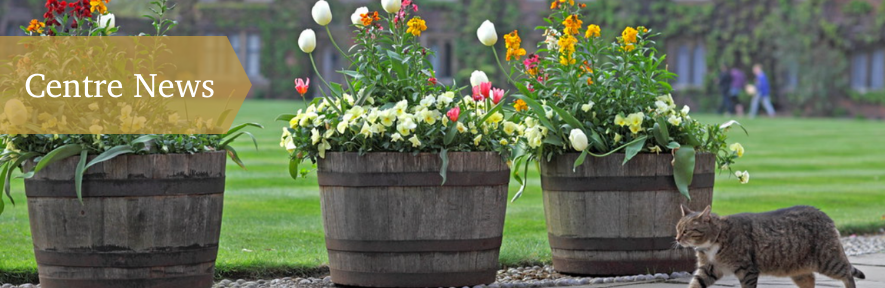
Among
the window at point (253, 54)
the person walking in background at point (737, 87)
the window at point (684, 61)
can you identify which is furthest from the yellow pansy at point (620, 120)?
the window at point (253, 54)

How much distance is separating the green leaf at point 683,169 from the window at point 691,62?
32.1m

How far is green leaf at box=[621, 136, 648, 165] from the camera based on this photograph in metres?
5.37

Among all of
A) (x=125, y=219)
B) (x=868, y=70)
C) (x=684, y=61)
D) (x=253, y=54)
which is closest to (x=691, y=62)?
(x=684, y=61)

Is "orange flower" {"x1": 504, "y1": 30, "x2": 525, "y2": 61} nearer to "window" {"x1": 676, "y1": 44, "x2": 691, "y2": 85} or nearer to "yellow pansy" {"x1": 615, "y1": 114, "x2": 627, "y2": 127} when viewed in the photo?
"yellow pansy" {"x1": 615, "y1": 114, "x2": 627, "y2": 127}

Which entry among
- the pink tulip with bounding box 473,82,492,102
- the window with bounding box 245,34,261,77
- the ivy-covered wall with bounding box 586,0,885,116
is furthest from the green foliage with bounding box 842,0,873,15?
the pink tulip with bounding box 473,82,492,102

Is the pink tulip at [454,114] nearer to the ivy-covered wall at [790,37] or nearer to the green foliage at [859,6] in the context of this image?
the ivy-covered wall at [790,37]

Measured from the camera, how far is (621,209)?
5516 mm

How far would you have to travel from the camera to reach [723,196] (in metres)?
10.6

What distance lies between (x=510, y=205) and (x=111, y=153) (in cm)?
539

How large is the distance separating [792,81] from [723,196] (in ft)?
85.4

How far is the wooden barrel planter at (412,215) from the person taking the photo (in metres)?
5.00

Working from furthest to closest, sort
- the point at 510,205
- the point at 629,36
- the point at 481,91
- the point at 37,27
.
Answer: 1. the point at 510,205
2. the point at 629,36
3. the point at 481,91
4. the point at 37,27

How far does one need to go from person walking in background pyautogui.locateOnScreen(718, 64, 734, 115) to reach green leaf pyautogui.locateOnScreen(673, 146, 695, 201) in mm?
29068

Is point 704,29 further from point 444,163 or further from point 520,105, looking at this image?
point 444,163
